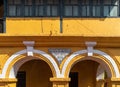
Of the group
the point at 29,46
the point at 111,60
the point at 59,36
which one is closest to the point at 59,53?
the point at 59,36

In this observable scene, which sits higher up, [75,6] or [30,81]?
[75,6]

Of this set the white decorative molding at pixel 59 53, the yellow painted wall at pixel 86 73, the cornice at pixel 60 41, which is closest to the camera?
the cornice at pixel 60 41

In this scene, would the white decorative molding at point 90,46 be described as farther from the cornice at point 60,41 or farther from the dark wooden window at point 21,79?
the dark wooden window at point 21,79

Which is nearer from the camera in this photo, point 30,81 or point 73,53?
point 73,53

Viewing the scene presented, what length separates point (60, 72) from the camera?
18.7 metres

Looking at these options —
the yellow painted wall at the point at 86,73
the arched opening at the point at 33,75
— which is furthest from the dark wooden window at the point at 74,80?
the arched opening at the point at 33,75

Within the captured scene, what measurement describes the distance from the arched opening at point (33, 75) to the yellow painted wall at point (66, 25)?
276 cm

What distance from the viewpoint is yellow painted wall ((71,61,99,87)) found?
71.6 ft

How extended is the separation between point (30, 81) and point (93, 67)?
10.2 feet

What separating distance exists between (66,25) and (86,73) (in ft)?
12.0

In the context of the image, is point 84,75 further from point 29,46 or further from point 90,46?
point 29,46

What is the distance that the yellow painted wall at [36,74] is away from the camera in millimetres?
21547

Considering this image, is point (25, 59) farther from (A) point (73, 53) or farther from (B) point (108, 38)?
(B) point (108, 38)

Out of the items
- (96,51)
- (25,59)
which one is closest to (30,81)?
(25,59)
